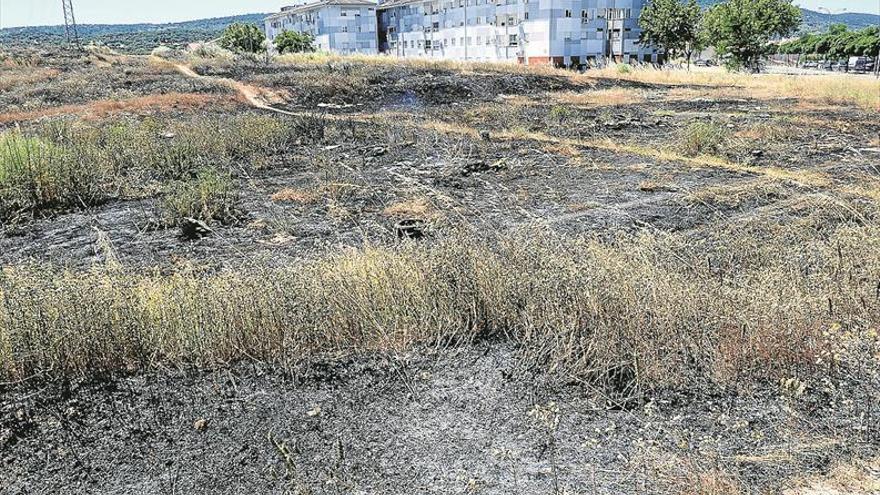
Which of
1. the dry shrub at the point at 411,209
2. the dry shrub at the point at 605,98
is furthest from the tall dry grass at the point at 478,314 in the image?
the dry shrub at the point at 605,98

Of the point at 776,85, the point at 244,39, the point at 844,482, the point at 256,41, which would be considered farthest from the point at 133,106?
the point at 256,41

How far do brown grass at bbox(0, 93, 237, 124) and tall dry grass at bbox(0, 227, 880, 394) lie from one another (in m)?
15.3

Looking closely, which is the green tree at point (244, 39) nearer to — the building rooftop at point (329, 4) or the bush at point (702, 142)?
the building rooftop at point (329, 4)

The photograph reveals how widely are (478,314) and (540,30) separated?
56.1 m

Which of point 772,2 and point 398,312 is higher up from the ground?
point 772,2

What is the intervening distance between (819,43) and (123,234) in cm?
8329

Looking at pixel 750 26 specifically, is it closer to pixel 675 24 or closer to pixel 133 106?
pixel 675 24

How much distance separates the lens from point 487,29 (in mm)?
61500

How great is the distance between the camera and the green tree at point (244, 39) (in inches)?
2451

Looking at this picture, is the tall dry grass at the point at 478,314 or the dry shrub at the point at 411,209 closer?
the tall dry grass at the point at 478,314

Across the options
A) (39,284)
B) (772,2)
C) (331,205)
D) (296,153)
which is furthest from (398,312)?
(772,2)

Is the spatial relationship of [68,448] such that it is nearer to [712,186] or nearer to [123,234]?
[123,234]

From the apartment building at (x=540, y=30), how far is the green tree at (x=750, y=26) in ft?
33.3

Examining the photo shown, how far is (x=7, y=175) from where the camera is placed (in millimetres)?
8508
